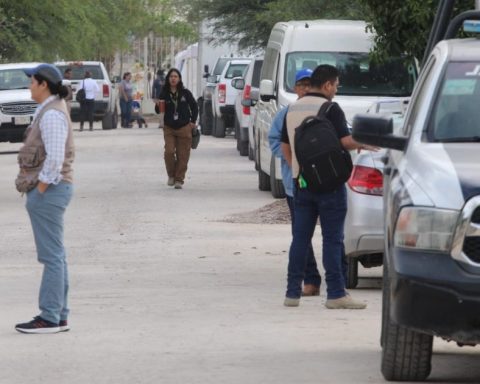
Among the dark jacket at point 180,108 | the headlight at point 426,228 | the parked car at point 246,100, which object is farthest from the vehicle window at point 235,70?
the headlight at point 426,228

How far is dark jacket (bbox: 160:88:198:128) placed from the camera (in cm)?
2409

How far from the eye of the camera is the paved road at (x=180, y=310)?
9.22m

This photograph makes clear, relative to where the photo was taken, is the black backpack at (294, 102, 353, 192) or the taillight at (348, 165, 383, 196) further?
the taillight at (348, 165, 383, 196)

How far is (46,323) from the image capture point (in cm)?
1075

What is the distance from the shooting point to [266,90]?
20531 mm

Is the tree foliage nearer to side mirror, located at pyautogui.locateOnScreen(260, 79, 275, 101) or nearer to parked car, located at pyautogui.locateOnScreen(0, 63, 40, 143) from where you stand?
parked car, located at pyautogui.locateOnScreen(0, 63, 40, 143)

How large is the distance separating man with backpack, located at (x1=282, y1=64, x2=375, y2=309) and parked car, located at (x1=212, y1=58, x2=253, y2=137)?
26.5 meters

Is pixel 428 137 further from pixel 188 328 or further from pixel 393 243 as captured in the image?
Answer: pixel 188 328

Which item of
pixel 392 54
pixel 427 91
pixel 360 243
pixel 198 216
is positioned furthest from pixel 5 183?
pixel 427 91

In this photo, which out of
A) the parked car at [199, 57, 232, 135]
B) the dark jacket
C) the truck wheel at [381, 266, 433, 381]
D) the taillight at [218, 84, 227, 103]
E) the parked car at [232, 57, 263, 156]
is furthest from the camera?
the parked car at [199, 57, 232, 135]

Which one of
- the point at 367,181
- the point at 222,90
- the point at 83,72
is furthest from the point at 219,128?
the point at 367,181

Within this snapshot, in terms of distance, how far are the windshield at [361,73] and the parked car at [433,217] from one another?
1102cm

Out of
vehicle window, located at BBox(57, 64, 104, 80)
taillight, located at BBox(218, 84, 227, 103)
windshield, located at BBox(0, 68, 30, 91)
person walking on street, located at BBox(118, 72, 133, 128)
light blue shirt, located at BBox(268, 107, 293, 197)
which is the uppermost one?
light blue shirt, located at BBox(268, 107, 293, 197)

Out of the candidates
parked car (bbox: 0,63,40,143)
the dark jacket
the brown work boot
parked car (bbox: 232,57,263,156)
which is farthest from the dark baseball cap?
parked car (bbox: 0,63,40,143)
